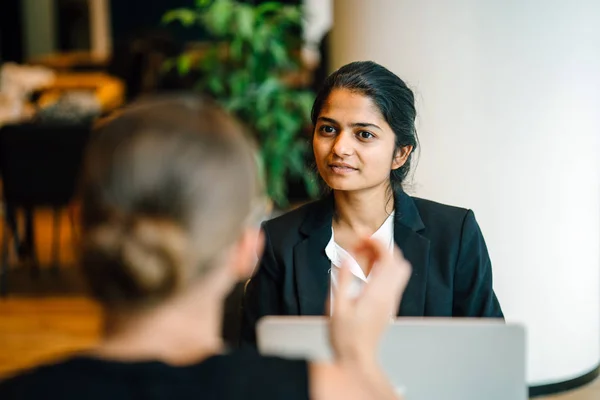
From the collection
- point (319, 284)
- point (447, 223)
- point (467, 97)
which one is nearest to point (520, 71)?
point (467, 97)

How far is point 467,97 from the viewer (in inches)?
124

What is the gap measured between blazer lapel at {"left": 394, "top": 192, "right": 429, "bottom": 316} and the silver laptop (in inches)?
27.7

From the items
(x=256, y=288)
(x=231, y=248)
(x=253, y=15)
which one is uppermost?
(x=253, y=15)

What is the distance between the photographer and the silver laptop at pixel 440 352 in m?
1.14

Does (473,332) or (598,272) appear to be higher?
(473,332)

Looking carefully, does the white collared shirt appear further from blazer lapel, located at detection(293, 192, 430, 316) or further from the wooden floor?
the wooden floor

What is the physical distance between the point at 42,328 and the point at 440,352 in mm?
3740

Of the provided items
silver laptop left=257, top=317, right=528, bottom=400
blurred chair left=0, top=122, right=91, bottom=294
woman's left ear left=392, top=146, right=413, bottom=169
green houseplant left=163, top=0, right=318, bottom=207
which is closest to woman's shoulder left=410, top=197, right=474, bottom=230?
woman's left ear left=392, top=146, right=413, bottom=169

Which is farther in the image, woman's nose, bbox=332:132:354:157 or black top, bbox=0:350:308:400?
woman's nose, bbox=332:132:354:157

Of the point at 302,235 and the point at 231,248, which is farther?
the point at 302,235

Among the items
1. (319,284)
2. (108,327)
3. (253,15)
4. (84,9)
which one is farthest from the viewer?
(84,9)

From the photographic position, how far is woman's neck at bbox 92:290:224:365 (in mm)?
888

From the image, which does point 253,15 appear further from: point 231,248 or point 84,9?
point 84,9

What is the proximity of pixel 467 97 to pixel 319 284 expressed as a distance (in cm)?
144
